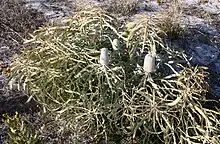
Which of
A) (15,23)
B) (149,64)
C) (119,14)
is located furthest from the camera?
(119,14)

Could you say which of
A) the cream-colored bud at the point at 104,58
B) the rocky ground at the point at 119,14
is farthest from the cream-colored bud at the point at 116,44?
the rocky ground at the point at 119,14

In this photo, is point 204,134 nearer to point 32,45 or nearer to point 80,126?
point 80,126

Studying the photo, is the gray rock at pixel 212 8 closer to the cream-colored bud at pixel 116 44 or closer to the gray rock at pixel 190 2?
the gray rock at pixel 190 2

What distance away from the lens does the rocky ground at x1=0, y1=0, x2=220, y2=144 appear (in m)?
3.65

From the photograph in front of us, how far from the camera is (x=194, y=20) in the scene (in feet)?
14.5

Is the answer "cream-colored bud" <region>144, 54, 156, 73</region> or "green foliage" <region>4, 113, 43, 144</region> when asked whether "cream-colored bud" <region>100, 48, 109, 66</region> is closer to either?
"cream-colored bud" <region>144, 54, 156, 73</region>

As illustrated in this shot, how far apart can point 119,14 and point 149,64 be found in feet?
5.73

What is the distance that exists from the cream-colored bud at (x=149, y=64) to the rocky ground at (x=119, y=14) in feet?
2.41

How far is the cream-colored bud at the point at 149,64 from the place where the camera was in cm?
274

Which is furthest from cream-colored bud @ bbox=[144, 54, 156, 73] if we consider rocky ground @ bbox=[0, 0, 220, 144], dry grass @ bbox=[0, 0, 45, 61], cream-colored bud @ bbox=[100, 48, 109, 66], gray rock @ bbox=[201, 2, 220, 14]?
gray rock @ bbox=[201, 2, 220, 14]

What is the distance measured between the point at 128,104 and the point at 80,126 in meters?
0.38

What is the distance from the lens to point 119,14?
4.40 metres

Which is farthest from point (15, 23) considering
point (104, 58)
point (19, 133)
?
point (19, 133)

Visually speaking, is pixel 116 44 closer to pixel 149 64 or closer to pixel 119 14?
pixel 149 64
